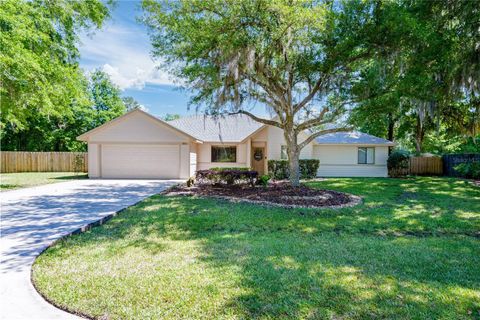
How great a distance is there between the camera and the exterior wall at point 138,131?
16.7 m

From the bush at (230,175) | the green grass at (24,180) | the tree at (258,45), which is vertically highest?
the tree at (258,45)

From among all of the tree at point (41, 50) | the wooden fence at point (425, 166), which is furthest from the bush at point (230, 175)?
the wooden fence at point (425, 166)

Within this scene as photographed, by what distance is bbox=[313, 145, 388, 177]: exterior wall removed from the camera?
19031 millimetres

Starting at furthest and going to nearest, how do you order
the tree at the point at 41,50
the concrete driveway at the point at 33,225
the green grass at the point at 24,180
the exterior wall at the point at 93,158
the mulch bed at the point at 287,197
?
the exterior wall at the point at 93,158 → the green grass at the point at 24,180 → the tree at the point at 41,50 → the mulch bed at the point at 287,197 → the concrete driveway at the point at 33,225

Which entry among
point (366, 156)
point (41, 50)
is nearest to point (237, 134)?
point (366, 156)

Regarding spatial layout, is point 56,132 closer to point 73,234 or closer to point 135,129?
point 135,129

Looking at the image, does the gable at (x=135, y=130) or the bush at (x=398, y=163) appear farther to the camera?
the bush at (x=398, y=163)

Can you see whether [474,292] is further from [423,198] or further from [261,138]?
[261,138]

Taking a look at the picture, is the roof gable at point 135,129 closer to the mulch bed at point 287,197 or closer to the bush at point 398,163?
the mulch bed at point 287,197

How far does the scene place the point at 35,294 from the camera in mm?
3205

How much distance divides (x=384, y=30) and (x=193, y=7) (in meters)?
5.93

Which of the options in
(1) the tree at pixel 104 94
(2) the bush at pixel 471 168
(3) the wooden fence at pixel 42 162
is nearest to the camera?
(2) the bush at pixel 471 168

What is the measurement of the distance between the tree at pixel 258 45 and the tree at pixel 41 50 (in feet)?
13.1

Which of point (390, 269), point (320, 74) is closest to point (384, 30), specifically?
point (320, 74)
